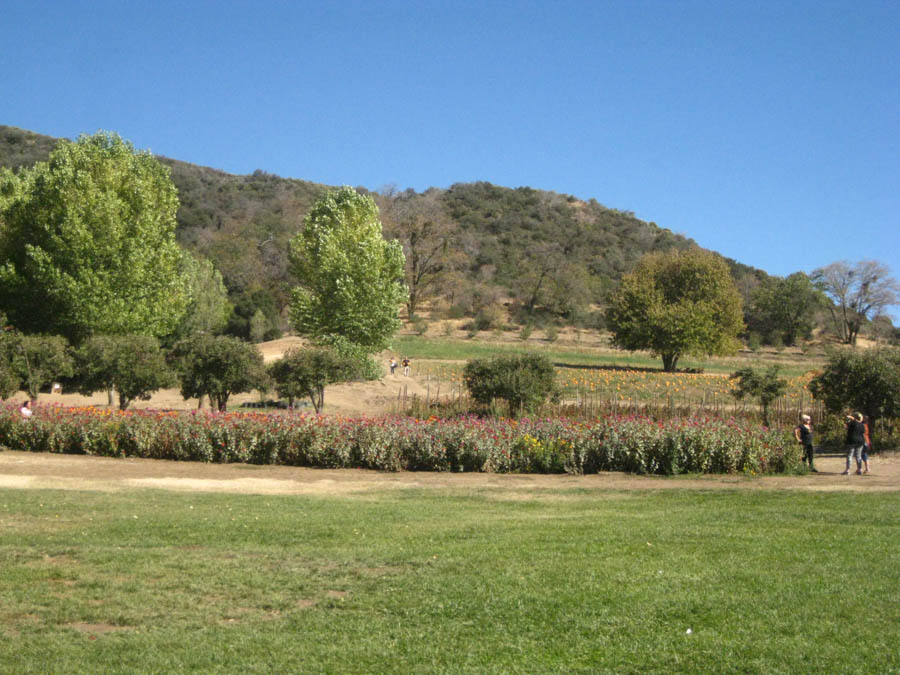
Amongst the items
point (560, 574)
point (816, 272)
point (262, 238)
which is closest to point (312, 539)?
point (560, 574)

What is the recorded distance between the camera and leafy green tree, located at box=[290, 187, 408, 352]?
127ft

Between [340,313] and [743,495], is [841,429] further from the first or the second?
[340,313]

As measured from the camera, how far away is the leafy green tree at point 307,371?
2867 centimetres

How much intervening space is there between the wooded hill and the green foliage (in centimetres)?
3906

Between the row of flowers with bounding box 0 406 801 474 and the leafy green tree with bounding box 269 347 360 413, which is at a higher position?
the leafy green tree with bounding box 269 347 360 413

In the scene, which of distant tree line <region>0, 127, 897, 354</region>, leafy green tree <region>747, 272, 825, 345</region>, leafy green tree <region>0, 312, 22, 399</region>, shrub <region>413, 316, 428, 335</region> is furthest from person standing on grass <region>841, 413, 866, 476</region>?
leafy green tree <region>747, 272, 825, 345</region>

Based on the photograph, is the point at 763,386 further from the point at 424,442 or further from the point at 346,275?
the point at 346,275

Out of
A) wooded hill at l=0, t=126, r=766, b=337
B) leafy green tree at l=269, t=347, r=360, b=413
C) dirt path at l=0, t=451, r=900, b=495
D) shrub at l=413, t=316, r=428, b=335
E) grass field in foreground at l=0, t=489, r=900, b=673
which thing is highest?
wooded hill at l=0, t=126, r=766, b=337

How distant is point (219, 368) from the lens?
27.1m

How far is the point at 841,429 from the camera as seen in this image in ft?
78.6

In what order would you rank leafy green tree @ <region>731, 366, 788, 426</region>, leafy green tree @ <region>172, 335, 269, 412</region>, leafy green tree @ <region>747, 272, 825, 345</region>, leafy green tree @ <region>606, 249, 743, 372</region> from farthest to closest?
leafy green tree @ <region>747, 272, 825, 345</region> → leafy green tree @ <region>606, 249, 743, 372</region> → leafy green tree @ <region>731, 366, 788, 426</region> → leafy green tree @ <region>172, 335, 269, 412</region>

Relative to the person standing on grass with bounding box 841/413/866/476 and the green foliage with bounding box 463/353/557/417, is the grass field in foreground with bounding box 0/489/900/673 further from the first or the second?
the green foliage with bounding box 463/353/557/417

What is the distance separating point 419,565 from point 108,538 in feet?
13.5

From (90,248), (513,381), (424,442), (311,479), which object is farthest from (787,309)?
(311,479)
